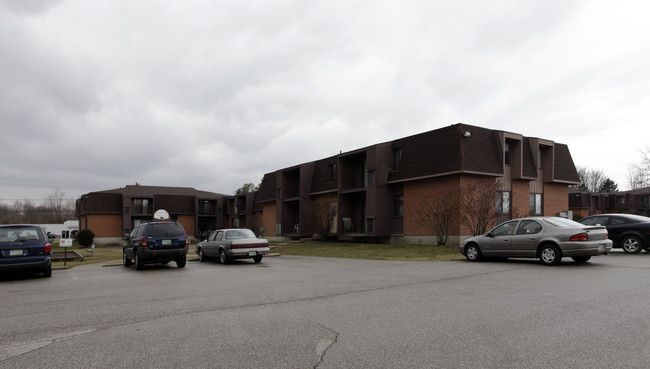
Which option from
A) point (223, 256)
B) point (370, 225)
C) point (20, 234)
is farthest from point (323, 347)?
point (370, 225)

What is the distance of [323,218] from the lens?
35062mm

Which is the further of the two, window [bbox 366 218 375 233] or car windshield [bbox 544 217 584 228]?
window [bbox 366 218 375 233]

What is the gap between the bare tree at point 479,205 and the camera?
2412cm

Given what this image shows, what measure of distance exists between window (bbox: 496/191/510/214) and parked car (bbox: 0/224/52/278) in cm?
2165

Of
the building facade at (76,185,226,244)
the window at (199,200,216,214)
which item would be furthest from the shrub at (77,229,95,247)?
the window at (199,200,216,214)

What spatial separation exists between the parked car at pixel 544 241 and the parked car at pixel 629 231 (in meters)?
4.88

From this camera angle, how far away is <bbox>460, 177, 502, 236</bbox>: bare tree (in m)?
24.1

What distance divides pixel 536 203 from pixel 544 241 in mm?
17044

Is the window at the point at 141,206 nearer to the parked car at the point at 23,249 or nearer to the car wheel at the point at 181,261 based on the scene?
the car wheel at the point at 181,261

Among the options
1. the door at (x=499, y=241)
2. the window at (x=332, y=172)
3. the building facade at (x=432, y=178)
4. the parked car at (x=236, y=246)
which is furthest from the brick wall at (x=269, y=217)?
the door at (x=499, y=241)

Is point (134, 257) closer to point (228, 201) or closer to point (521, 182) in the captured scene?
point (521, 182)

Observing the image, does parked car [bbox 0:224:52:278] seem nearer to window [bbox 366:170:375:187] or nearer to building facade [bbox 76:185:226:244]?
window [bbox 366:170:375:187]

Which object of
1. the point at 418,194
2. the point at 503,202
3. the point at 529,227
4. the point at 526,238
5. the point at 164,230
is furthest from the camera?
the point at 418,194

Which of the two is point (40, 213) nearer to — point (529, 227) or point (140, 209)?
point (140, 209)
